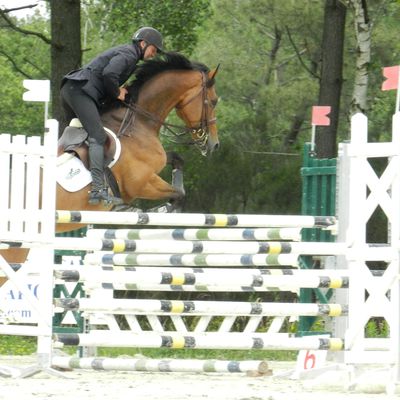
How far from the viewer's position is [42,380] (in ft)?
20.8

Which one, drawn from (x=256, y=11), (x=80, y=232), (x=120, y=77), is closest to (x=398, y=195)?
(x=120, y=77)

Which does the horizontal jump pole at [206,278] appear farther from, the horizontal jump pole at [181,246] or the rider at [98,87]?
the rider at [98,87]

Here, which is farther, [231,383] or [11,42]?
[11,42]

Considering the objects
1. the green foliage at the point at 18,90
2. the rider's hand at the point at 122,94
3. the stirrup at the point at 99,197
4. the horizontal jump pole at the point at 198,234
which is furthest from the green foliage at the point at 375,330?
the green foliage at the point at 18,90

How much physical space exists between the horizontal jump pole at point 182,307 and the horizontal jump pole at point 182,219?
15.9 inches

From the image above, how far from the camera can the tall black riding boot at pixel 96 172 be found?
8375mm

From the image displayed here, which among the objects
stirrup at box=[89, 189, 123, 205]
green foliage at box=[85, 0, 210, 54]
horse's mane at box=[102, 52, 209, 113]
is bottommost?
stirrup at box=[89, 189, 123, 205]

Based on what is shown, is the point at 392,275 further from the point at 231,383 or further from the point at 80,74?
the point at 80,74

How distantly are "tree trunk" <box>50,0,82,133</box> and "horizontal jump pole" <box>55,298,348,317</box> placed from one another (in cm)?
712

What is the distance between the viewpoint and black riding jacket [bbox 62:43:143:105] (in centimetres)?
835

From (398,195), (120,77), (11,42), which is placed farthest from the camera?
(11,42)

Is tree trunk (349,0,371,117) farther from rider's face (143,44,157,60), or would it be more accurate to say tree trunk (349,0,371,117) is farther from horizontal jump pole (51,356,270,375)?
horizontal jump pole (51,356,270,375)

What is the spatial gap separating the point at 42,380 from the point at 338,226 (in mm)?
1758

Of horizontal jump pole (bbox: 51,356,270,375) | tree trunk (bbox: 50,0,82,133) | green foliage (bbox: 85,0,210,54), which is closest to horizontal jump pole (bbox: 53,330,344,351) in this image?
horizontal jump pole (bbox: 51,356,270,375)
